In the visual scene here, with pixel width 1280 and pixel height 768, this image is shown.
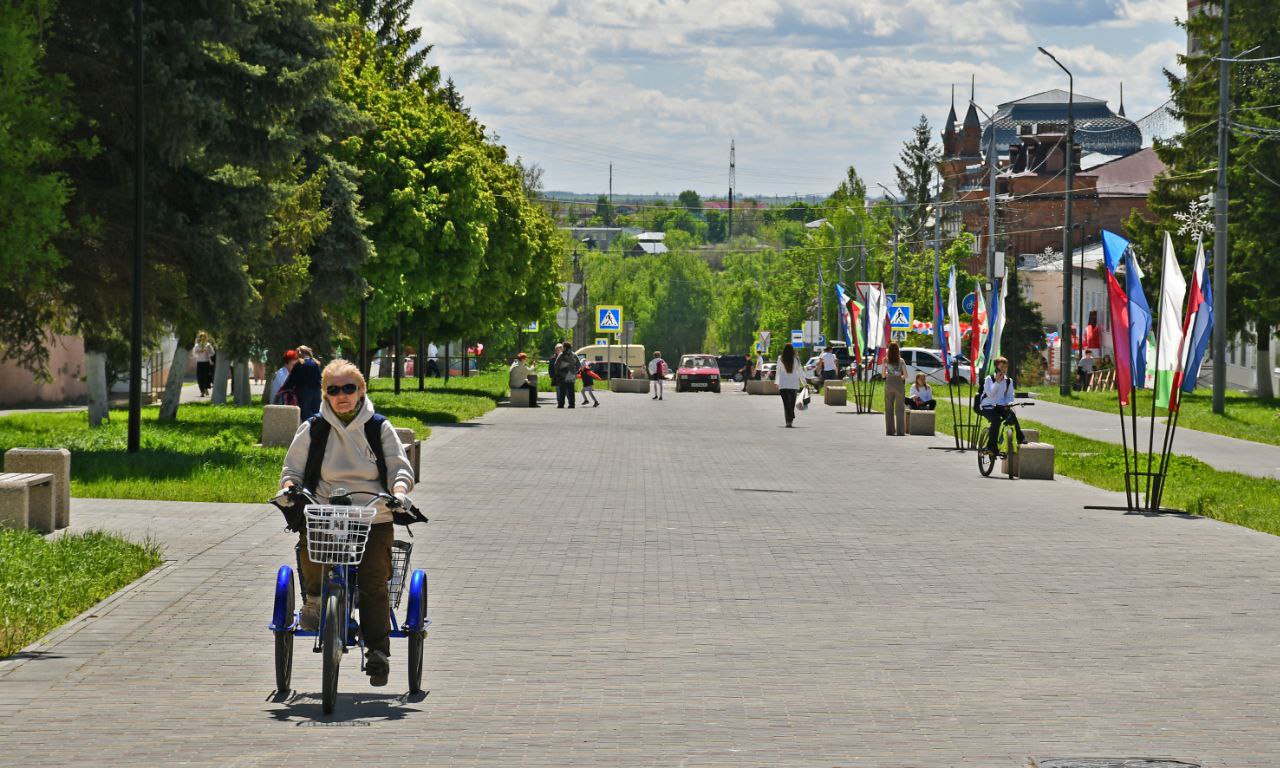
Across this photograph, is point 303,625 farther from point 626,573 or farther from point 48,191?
point 48,191

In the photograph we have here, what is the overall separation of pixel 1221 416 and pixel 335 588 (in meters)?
37.0

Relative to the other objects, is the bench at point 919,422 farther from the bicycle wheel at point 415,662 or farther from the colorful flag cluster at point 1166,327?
the bicycle wheel at point 415,662

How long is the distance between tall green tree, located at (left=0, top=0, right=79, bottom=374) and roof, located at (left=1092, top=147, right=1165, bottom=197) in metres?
94.7

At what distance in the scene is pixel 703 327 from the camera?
15475 cm

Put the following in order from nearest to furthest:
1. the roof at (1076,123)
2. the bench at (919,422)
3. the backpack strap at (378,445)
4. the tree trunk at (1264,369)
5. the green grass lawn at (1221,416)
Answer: the backpack strap at (378,445)
the bench at (919,422)
the green grass lawn at (1221,416)
the tree trunk at (1264,369)
the roof at (1076,123)

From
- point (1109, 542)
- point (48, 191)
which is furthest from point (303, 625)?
point (48, 191)

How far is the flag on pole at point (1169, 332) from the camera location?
20.0 meters

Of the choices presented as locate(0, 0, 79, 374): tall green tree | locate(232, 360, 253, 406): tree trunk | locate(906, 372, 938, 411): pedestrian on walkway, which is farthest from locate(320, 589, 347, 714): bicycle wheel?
locate(232, 360, 253, 406): tree trunk

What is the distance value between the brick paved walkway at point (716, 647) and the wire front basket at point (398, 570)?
48cm

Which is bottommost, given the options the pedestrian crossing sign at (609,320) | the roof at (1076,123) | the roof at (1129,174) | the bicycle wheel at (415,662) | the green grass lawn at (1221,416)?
the bicycle wheel at (415,662)

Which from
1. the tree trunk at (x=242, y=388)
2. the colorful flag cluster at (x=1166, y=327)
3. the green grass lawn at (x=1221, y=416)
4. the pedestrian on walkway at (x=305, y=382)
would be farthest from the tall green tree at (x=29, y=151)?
the tree trunk at (x=242, y=388)

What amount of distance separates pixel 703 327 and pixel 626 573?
141194mm

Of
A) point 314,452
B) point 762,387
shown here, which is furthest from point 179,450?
point 762,387

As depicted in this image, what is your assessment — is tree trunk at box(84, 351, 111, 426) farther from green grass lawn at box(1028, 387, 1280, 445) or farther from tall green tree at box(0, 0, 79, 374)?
green grass lawn at box(1028, 387, 1280, 445)
